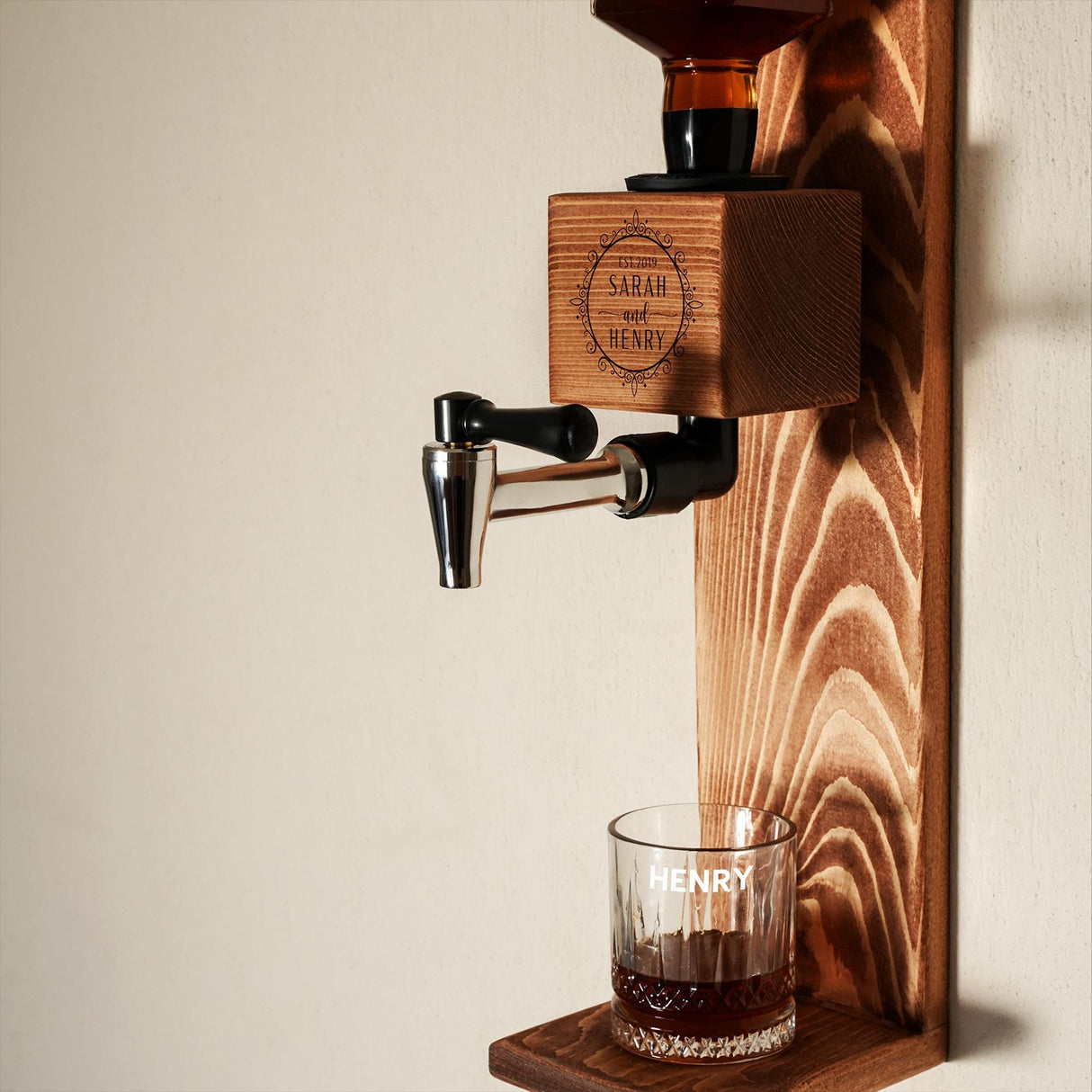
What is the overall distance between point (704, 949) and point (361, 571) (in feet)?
1.55

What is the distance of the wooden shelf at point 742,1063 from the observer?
2.11 feet

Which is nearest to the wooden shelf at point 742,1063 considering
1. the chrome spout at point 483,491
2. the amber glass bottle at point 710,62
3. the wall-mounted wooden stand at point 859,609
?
the wall-mounted wooden stand at point 859,609

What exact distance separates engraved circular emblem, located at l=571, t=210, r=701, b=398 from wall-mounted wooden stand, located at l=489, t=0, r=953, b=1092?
0.02 metres

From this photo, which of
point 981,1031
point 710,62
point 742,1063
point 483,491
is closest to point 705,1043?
point 742,1063

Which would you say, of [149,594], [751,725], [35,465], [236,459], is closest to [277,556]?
[236,459]

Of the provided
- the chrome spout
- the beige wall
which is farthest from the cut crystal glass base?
the chrome spout

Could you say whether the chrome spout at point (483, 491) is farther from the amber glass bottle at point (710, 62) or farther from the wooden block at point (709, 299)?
the amber glass bottle at point (710, 62)

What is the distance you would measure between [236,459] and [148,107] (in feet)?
1.00

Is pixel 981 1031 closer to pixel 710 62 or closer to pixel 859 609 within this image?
pixel 859 609

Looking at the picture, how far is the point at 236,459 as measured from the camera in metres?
1.14

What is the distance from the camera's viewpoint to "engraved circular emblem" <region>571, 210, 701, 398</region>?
2.05 feet

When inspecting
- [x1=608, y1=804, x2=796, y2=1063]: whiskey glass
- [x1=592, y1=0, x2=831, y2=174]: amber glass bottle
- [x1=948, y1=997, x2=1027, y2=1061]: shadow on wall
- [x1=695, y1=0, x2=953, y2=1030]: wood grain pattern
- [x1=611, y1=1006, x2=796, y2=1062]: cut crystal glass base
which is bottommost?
[x1=948, y1=997, x2=1027, y2=1061]: shadow on wall

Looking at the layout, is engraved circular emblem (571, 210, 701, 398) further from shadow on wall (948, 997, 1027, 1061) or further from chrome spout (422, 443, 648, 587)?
shadow on wall (948, 997, 1027, 1061)

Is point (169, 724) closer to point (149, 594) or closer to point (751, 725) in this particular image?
point (149, 594)
